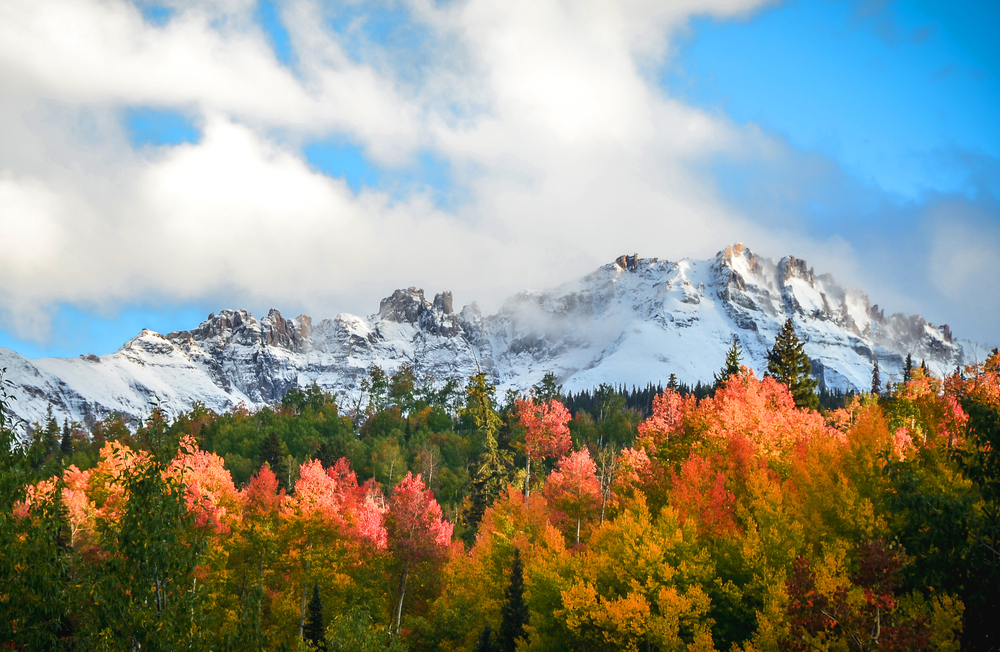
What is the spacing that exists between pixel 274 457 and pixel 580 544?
161 ft

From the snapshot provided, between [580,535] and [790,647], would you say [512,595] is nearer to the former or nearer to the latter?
[580,535]

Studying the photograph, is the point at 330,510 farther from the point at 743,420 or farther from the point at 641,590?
the point at 743,420

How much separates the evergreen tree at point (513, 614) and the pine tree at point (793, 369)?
23.4 metres

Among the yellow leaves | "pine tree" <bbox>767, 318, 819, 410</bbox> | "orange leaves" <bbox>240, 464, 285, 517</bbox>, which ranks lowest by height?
the yellow leaves

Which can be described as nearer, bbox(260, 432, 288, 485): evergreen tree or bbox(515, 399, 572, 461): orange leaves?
bbox(515, 399, 572, 461): orange leaves

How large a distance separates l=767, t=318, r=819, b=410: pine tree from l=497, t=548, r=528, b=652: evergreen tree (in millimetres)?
23432

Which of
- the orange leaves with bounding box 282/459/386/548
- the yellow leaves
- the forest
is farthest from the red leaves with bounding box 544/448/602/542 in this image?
the orange leaves with bounding box 282/459/386/548

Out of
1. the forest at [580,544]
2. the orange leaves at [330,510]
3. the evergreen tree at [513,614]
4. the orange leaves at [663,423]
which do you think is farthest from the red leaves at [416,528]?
the orange leaves at [663,423]

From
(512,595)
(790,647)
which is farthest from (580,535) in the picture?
(790,647)

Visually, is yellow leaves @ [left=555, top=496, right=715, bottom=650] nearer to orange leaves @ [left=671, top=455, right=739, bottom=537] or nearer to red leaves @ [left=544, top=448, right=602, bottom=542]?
orange leaves @ [left=671, top=455, right=739, bottom=537]

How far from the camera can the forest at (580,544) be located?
1312cm

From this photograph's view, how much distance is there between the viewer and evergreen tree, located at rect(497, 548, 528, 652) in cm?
3244

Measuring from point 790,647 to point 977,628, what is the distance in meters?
6.36

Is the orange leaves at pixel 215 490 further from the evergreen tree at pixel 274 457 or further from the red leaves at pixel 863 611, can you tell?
the red leaves at pixel 863 611
